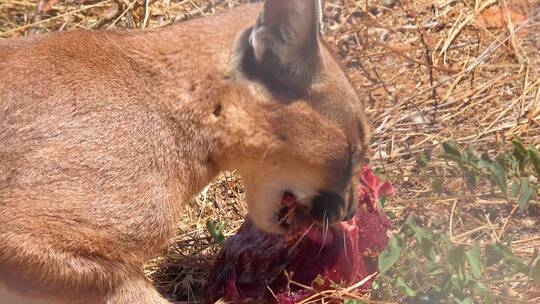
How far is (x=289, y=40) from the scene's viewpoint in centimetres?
416

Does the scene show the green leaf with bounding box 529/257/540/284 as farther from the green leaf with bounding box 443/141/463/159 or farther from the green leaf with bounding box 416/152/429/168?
the green leaf with bounding box 416/152/429/168

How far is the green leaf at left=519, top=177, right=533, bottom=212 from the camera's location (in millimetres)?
4910

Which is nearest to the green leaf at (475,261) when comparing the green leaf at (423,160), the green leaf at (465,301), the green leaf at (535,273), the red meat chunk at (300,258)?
the green leaf at (465,301)

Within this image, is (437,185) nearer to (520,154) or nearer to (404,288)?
(520,154)

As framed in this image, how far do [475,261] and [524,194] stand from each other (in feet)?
2.30

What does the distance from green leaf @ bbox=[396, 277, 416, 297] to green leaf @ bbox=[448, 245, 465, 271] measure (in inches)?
8.1

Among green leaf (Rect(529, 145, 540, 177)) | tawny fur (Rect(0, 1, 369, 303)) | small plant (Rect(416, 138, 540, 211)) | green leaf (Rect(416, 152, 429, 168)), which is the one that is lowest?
green leaf (Rect(416, 152, 429, 168))

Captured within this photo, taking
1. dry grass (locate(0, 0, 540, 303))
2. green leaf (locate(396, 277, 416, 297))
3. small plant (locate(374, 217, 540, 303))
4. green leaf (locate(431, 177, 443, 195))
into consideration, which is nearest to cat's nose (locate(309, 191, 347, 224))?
small plant (locate(374, 217, 540, 303))

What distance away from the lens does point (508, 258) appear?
4.50m

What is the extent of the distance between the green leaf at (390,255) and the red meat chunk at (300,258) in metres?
0.16

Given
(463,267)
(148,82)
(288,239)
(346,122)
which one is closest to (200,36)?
(148,82)

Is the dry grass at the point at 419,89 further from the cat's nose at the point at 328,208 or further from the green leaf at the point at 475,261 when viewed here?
the cat's nose at the point at 328,208

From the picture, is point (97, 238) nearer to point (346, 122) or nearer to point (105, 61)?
point (105, 61)

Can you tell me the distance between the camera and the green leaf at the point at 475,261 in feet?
14.2
